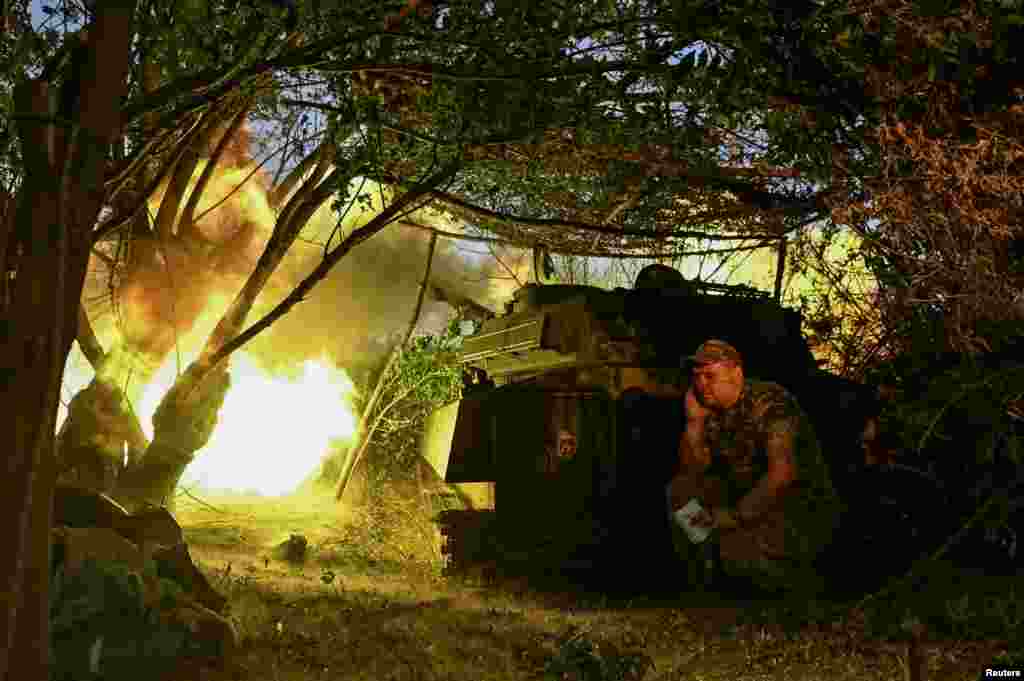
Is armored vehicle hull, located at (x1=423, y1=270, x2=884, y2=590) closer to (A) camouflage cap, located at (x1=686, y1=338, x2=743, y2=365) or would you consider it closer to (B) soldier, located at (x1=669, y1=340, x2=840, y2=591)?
(B) soldier, located at (x1=669, y1=340, x2=840, y2=591)

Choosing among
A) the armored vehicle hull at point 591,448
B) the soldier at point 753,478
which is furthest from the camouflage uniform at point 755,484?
the armored vehicle hull at point 591,448

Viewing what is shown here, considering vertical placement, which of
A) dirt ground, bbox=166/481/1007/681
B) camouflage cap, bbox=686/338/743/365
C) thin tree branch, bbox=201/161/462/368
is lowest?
dirt ground, bbox=166/481/1007/681

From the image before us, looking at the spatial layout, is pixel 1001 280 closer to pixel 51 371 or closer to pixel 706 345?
pixel 706 345

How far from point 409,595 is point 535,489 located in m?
1.41

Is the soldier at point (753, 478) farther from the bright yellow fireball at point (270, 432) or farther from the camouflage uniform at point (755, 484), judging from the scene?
the bright yellow fireball at point (270, 432)

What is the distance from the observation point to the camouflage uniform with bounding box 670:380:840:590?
24.4ft

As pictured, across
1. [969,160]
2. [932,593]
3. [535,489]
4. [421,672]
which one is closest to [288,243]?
[535,489]

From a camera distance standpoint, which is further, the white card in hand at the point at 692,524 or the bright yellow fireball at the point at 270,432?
the bright yellow fireball at the point at 270,432

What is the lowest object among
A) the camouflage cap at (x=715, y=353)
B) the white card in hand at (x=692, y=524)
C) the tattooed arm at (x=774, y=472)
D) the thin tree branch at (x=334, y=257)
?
the white card in hand at (x=692, y=524)

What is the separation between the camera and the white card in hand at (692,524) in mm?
7340

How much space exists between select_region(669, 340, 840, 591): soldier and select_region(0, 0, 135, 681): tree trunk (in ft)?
15.8

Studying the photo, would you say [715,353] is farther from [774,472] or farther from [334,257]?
[334,257]

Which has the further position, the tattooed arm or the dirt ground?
the tattooed arm

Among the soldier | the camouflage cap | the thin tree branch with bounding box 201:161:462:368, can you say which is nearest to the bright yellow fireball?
the thin tree branch with bounding box 201:161:462:368
